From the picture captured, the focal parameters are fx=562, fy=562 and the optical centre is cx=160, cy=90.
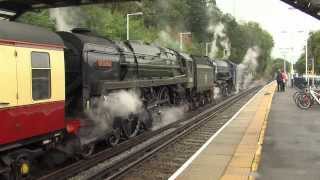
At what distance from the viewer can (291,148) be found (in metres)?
13.0

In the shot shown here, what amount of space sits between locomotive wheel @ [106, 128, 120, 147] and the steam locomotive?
0.03 meters

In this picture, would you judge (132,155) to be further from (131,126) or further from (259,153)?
(131,126)

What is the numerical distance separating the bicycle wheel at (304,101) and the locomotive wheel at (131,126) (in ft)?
36.1

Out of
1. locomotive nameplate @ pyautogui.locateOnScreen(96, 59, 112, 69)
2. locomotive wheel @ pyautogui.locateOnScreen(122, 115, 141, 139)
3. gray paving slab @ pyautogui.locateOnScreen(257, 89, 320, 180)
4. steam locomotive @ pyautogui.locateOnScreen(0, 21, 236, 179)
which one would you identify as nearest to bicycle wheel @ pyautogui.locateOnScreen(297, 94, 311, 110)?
gray paving slab @ pyautogui.locateOnScreen(257, 89, 320, 180)

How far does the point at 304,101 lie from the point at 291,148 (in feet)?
42.4

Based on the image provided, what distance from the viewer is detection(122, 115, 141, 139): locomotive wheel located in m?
15.4

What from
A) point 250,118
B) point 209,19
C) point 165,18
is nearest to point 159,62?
point 250,118

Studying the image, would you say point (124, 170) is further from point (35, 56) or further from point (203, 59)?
point (203, 59)

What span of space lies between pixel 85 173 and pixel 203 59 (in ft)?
62.0

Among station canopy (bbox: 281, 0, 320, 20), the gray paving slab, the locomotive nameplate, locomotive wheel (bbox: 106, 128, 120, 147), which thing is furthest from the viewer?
station canopy (bbox: 281, 0, 320, 20)

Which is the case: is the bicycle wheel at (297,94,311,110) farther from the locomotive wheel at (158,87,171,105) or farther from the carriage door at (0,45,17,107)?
the carriage door at (0,45,17,107)

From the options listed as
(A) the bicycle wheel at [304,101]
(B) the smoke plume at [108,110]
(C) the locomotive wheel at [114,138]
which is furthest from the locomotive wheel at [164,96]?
(A) the bicycle wheel at [304,101]

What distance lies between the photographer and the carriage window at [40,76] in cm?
927

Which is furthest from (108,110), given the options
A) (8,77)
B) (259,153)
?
(8,77)
